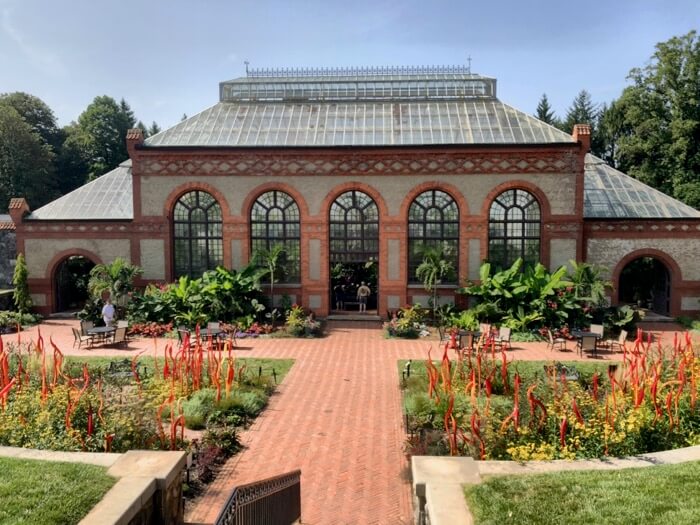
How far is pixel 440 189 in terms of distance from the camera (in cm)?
2203

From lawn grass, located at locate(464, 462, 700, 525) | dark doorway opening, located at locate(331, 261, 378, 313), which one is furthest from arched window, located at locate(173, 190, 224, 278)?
lawn grass, located at locate(464, 462, 700, 525)

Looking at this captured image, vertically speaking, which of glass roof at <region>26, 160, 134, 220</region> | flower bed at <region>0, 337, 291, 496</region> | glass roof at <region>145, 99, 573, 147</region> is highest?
glass roof at <region>145, 99, 573, 147</region>

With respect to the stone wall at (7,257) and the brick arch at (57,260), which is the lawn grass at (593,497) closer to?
the brick arch at (57,260)

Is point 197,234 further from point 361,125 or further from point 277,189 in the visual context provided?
point 361,125

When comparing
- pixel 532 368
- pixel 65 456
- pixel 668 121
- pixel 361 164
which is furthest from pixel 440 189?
pixel 668 121

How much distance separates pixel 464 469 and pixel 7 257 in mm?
28640

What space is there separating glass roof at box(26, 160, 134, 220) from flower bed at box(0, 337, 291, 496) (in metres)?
11.4

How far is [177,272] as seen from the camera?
23.1m

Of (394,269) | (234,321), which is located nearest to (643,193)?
(394,269)

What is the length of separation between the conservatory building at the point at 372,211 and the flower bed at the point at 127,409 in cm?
1012

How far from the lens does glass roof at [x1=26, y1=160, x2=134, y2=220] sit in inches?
926

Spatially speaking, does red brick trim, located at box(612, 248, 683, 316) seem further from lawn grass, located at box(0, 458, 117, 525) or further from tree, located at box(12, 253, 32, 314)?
tree, located at box(12, 253, 32, 314)

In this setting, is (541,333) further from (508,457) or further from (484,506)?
(484,506)

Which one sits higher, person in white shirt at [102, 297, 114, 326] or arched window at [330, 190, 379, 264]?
arched window at [330, 190, 379, 264]
